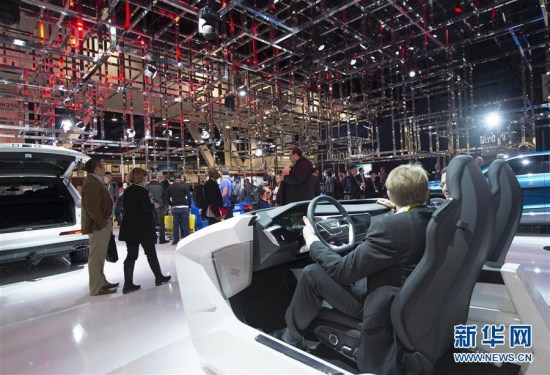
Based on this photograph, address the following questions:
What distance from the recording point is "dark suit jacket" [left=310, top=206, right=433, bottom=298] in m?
1.45

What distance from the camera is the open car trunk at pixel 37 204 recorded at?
5016 millimetres

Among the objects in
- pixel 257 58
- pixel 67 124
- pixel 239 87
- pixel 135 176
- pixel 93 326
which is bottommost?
pixel 93 326

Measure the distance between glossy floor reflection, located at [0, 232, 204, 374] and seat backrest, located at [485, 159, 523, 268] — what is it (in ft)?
6.65

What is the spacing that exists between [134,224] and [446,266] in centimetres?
352

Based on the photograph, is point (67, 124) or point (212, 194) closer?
point (212, 194)

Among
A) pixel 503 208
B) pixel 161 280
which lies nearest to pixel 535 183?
pixel 503 208

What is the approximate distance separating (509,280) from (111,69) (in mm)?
10277

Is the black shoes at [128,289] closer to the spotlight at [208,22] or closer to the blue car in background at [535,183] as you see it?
the spotlight at [208,22]

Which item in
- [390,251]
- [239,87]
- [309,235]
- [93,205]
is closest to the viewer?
[390,251]

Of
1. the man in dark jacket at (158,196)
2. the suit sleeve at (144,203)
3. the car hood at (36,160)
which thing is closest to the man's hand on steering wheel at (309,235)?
the suit sleeve at (144,203)

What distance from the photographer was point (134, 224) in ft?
12.8

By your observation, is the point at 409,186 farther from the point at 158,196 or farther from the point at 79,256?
the point at 158,196

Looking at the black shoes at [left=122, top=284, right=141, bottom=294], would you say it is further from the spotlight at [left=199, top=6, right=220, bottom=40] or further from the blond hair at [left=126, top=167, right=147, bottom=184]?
the spotlight at [left=199, top=6, right=220, bottom=40]

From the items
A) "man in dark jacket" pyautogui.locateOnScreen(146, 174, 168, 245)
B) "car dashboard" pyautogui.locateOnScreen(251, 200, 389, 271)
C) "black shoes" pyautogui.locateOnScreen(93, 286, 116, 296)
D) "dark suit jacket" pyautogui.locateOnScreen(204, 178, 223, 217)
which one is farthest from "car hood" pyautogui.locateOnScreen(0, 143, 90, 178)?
"car dashboard" pyautogui.locateOnScreen(251, 200, 389, 271)
